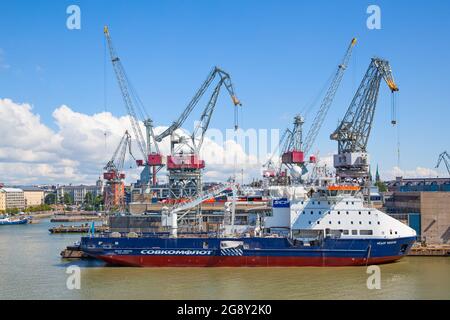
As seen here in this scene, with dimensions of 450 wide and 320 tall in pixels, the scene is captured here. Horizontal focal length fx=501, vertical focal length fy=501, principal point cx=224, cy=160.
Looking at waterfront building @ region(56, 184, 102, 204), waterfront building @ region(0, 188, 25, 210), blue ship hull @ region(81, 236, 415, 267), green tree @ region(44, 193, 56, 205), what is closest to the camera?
blue ship hull @ region(81, 236, 415, 267)

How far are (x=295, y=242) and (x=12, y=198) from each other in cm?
12380

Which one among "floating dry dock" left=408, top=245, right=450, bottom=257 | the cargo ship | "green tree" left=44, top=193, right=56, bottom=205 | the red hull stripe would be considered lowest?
"green tree" left=44, top=193, right=56, bottom=205

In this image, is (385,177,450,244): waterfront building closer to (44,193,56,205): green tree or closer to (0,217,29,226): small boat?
(0,217,29,226): small boat

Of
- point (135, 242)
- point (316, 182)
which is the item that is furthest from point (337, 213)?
point (135, 242)

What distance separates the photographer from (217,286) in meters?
23.1

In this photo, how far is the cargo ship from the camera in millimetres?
27484

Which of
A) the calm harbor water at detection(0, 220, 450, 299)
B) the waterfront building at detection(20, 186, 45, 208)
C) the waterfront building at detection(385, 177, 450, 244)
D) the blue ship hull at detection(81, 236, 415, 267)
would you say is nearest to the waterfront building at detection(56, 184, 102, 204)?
the waterfront building at detection(20, 186, 45, 208)

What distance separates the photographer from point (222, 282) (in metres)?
24.0

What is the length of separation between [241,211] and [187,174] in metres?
10.1

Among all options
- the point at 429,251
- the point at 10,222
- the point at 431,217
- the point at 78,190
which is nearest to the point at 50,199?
the point at 78,190

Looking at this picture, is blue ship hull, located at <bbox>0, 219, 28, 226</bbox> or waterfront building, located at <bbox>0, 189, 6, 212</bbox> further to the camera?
waterfront building, located at <bbox>0, 189, 6, 212</bbox>

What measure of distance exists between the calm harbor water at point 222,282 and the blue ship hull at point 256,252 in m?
0.54
